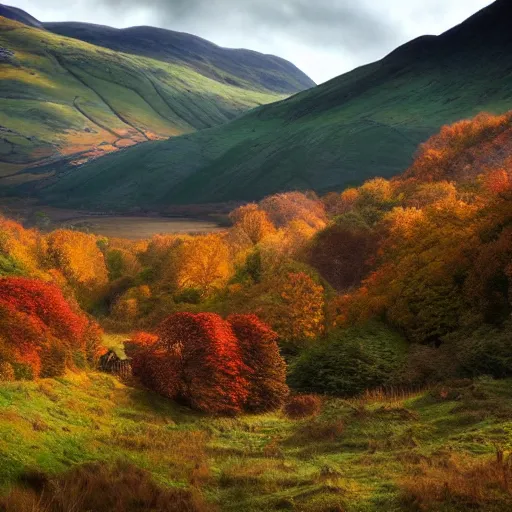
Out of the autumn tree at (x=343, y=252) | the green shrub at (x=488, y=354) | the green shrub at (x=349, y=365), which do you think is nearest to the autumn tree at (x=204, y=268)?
the autumn tree at (x=343, y=252)

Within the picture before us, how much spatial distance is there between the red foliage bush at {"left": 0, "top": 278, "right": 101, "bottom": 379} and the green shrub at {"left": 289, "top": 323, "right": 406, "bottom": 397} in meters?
15.4

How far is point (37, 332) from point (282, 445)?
45.9ft

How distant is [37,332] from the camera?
30.4 metres

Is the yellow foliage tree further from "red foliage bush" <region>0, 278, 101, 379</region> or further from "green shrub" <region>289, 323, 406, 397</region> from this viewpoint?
"red foliage bush" <region>0, 278, 101, 379</region>

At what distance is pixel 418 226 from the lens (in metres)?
60.2

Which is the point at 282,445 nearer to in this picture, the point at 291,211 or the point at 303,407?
the point at 303,407

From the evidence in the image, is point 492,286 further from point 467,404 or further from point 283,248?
point 283,248

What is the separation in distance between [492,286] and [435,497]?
2967 centimetres

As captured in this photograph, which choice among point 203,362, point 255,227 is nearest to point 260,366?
point 203,362

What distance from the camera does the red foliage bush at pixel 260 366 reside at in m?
34.8

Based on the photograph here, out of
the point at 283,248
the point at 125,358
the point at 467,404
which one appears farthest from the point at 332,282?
the point at 467,404

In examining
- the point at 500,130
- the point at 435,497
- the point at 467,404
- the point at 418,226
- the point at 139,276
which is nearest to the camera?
the point at 435,497

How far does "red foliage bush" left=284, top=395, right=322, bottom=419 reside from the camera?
33594mm

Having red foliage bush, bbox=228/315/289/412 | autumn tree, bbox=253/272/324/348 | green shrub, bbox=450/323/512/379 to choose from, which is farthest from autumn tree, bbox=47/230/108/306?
green shrub, bbox=450/323/512/379
